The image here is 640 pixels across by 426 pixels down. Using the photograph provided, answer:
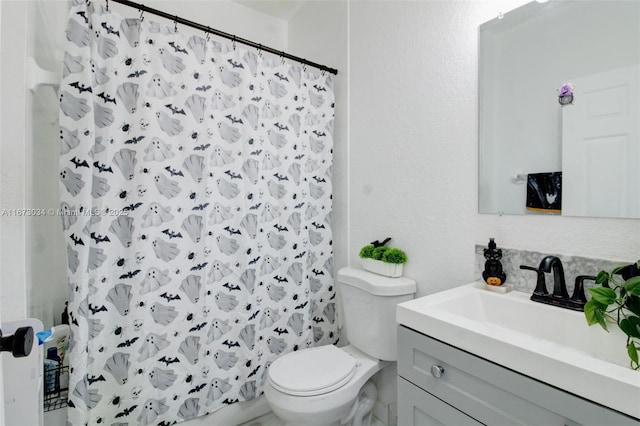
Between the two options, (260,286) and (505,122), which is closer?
(505,122)

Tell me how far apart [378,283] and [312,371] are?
1.66ft

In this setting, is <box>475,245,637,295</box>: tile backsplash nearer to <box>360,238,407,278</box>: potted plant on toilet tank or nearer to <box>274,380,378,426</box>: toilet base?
<box>360,238,407,278</box>: potted plant on toilet tank

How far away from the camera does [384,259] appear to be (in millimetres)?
1509

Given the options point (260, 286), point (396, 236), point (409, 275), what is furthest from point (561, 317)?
point (260, 286)

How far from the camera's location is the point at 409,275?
1524 mm

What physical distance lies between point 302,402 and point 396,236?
0.90 metres

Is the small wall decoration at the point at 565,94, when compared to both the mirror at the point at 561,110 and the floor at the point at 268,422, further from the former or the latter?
the floor at the point at 268,422

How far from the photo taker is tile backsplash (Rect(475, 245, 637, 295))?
3.05 ft

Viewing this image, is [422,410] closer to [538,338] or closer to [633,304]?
[538,338]

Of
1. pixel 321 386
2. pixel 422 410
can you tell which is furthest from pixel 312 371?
pixel 422 410

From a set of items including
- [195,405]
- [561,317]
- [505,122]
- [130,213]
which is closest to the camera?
[561,317]

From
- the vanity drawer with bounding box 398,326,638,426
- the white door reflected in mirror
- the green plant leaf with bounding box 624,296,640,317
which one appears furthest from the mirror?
the vanity drawer with bounding box 398,326,638,426

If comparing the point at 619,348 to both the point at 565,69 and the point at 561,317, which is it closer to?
the point at 561,317

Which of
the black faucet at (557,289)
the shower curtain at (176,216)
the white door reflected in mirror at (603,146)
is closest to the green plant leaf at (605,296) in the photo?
the black faucet at (557,289)
